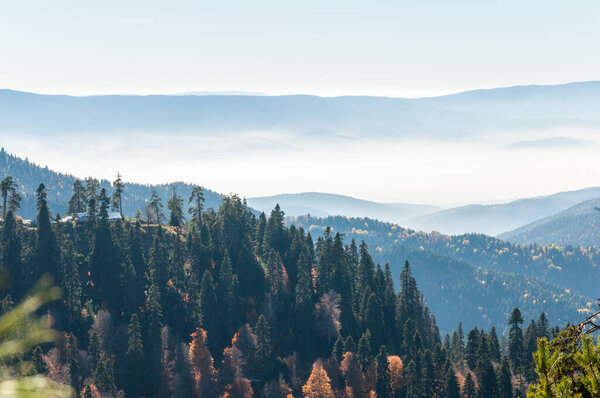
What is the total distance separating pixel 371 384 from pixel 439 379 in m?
16.4

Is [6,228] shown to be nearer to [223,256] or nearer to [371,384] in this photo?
[223,256]

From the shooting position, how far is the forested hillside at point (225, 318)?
150375mm

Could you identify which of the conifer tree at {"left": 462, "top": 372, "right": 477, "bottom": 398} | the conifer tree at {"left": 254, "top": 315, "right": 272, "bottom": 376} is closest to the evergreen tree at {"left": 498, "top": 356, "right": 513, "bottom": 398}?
the conifer tree at {"left": 462, "top": 372, "right": 477, "bottom": 398}

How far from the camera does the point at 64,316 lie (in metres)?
152

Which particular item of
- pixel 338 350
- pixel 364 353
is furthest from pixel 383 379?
pixel 338 350

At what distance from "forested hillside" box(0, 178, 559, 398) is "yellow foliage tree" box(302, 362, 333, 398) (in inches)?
13.0

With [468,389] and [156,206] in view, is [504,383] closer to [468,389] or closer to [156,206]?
[468,389]

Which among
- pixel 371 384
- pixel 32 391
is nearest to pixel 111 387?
pixel 371 384

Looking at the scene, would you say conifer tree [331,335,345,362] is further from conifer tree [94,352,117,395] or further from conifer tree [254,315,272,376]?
conifer tree [94,352,117,395]

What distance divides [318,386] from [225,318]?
34661mm

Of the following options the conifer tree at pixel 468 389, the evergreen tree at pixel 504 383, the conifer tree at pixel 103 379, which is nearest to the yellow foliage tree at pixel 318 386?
the conifer tree at pixel 468 389

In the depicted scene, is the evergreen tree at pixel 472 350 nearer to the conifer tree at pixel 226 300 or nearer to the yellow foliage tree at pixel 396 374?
the yellow foliage tree at pixel 396 374

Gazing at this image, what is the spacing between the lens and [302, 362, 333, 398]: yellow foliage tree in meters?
149

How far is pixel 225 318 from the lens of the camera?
564ft
